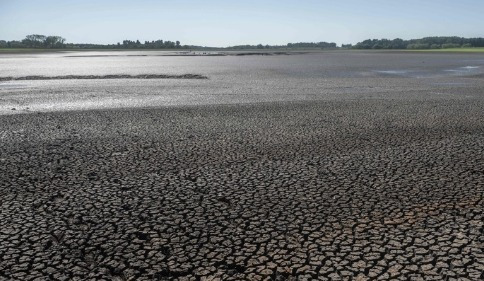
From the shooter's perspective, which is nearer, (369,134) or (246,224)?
(246,224)

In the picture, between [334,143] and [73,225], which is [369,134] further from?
[73,225]

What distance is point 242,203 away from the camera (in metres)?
2.88

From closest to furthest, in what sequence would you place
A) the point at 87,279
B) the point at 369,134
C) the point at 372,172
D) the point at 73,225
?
the point at 87,279 → the point at 73,225 → the point at 372,172 → the point at 369,134

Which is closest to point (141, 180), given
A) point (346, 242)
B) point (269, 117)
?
point (346, 242)

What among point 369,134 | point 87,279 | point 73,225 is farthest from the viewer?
point 369,134

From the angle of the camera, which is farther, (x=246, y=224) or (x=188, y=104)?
(x=188, y=104)

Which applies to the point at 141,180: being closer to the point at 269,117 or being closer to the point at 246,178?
the point at 246,178

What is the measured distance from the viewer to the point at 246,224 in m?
2.51

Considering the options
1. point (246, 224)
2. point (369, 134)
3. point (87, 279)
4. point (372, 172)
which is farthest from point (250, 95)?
point (87, 279)

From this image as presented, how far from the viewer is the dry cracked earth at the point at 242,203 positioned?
6.65 feet

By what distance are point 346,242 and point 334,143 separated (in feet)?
8.64

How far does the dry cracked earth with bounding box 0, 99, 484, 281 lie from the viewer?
79.8 inches

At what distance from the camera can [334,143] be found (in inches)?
189

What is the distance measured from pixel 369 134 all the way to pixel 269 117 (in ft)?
6.22
